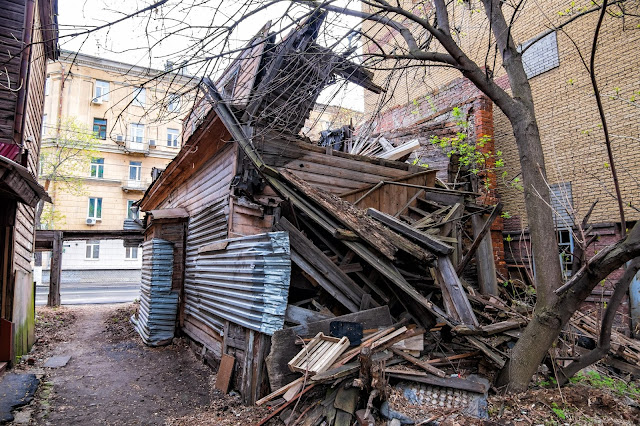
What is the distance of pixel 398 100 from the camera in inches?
674

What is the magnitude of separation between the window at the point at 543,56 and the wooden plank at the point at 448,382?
1080 cm

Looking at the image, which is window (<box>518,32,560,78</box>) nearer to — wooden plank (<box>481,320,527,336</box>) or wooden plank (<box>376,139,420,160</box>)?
wooden plank (<box>376,139,420,160</box>)

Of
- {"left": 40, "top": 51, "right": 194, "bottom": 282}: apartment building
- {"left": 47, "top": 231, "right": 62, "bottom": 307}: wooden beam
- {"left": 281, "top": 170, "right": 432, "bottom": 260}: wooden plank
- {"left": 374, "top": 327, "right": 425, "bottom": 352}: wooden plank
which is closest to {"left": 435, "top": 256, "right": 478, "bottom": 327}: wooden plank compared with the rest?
{"left": 281, "top": 170, "right": 432, "bottom": 260}: wooden plank

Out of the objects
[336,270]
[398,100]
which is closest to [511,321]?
[336,270]

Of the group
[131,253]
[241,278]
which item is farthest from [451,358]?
[131,253]

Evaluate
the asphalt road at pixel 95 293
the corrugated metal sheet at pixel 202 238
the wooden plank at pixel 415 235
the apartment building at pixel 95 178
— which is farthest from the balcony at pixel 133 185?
the wooden plank at pixel 415 235

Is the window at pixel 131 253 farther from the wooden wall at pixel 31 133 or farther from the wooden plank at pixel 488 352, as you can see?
the wooden plank at pixel 488 352

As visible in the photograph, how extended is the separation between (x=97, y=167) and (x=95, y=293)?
32.7 feet

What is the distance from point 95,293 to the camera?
77.1ft

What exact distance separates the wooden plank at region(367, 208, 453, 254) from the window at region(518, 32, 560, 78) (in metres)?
8.63

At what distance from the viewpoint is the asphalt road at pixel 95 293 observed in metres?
20.2

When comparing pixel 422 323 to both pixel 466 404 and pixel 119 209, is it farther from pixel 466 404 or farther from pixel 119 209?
pixel 119 209

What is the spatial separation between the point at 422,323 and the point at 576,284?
228cm

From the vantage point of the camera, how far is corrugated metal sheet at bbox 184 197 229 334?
24.6ft
